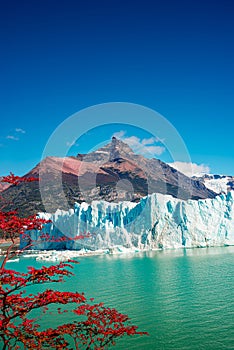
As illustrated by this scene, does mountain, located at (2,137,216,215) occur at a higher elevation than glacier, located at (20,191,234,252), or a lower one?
higher

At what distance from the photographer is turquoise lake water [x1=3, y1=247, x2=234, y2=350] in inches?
439

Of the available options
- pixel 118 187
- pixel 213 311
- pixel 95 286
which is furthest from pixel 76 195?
pixel 213 311

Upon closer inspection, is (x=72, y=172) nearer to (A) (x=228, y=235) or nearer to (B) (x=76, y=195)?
(B) (x=76, y=195)

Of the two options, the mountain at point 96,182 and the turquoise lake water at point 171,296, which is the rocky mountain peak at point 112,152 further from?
the turquoise lake water at point 171,296

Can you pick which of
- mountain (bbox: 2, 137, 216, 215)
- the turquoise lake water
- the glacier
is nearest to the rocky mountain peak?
mountain (bbox: 2, 137, 216, 215)

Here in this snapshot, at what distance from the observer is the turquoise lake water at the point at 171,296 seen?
11.1m

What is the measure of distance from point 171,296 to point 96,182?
94239 mm

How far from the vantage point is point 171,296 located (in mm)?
16812

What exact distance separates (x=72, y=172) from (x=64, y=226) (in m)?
85.8

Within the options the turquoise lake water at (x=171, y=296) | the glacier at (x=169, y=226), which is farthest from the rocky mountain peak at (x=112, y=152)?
the turquoise lake water at (x=171, y=296)

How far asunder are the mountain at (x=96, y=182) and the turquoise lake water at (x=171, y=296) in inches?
2393

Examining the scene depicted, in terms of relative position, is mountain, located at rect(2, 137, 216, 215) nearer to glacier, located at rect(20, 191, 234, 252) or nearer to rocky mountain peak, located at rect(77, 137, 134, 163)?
rocky mountain peak, located at rect(77, 137, 134, 163)

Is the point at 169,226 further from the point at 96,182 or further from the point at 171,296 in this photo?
the point at 96,182

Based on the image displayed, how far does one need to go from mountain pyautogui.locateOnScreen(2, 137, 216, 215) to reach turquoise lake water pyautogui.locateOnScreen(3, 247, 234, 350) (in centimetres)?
6079
